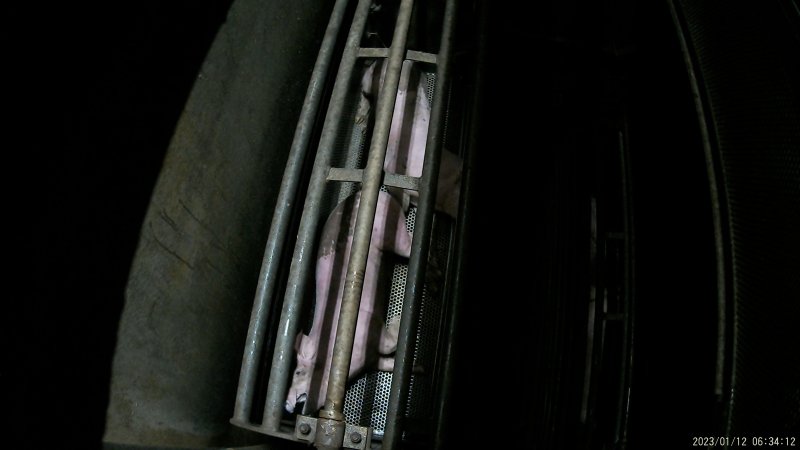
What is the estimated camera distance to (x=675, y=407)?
3.24 ft

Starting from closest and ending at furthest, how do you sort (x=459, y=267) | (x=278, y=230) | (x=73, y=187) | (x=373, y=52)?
1. (x=73, y=187)
2. (x=459, y=267)
3. (x=278, y=230)
4. (x=373, y=52)

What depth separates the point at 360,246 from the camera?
1.04 m

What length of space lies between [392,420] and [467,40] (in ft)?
4.81

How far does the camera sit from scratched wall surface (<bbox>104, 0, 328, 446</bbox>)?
0.99 m

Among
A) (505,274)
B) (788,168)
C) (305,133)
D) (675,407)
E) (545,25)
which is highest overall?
(545,25)

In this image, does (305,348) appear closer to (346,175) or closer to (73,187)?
(346,175)

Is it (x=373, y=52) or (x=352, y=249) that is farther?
(x=373, y=52)

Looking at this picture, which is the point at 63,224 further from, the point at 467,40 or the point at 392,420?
the point at 467,40

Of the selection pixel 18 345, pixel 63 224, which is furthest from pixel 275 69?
pixel 18 345

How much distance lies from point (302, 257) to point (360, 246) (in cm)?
22

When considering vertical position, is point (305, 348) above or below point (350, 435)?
above

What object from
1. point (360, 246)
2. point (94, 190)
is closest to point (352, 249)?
point (360, 246)

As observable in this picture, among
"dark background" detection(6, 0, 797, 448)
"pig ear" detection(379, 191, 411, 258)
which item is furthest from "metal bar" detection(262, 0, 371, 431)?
"dark background" detection(6, 0, 797, 448)

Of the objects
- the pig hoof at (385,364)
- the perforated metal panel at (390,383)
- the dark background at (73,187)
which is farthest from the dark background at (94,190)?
the pig hoof at (385,364)
